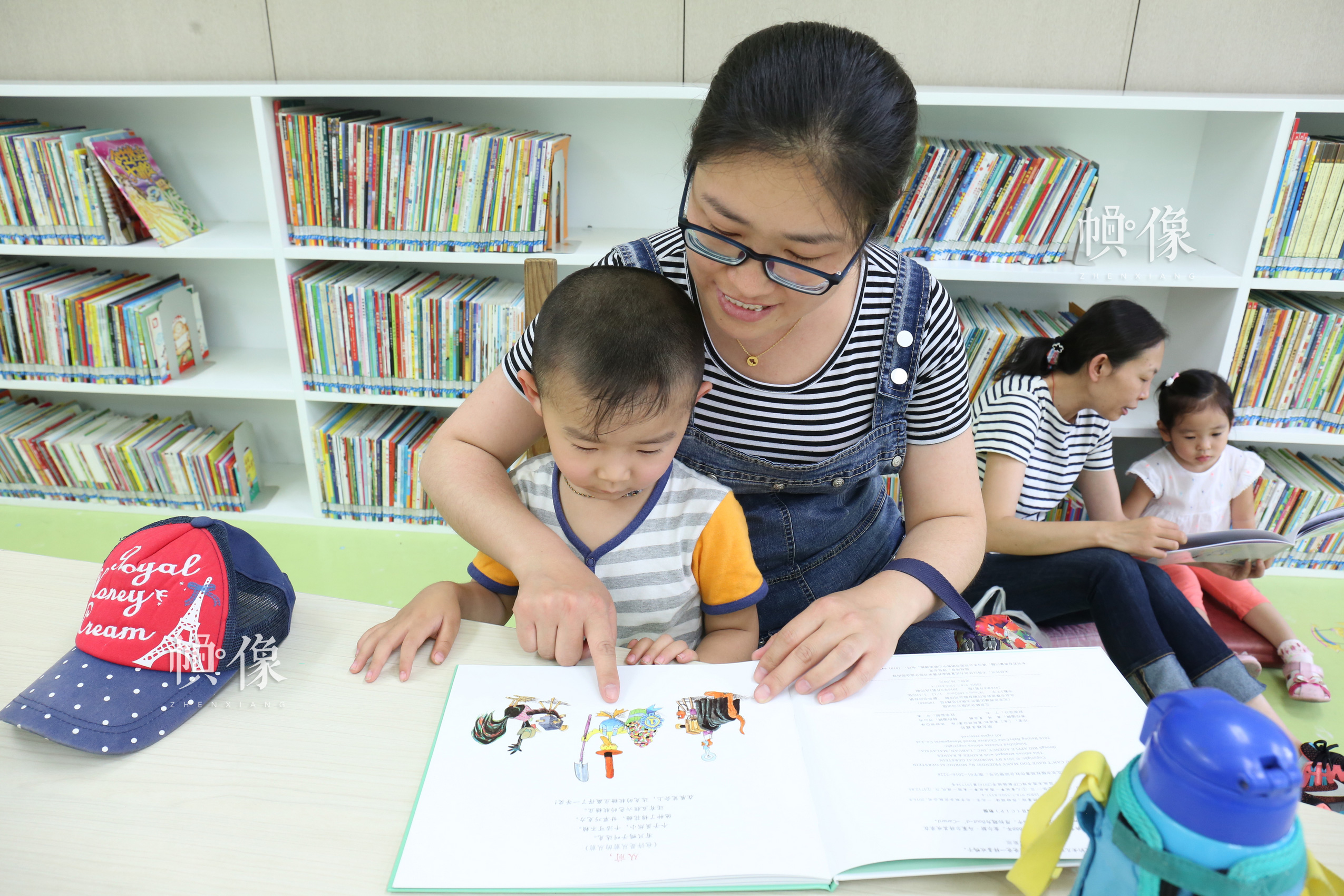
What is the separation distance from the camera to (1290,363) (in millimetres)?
2252

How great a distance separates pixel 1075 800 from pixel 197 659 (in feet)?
2.39

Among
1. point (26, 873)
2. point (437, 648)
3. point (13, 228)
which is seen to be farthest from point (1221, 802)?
point (13, 228)

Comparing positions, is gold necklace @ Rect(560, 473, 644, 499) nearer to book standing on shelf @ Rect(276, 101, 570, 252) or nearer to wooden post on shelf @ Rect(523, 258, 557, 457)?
wooden post on shelf @ Rect(523, 258, 557, 457)

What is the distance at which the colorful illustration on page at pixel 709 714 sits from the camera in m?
0.73

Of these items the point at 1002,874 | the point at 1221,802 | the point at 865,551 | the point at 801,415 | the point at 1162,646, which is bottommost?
the point at 1162,646

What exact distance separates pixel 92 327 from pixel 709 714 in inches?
96.3

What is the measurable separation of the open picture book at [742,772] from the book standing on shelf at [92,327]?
2140 millimetres

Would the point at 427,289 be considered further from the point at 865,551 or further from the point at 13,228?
the point at 865,551

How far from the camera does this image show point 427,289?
7.79 feet

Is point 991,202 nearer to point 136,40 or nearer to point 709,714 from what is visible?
point 709,714

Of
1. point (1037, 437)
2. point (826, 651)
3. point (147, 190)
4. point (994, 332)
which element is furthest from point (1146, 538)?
point (147, 190)

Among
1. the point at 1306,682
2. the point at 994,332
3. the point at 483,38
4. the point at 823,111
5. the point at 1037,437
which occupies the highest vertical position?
the point at 483,38

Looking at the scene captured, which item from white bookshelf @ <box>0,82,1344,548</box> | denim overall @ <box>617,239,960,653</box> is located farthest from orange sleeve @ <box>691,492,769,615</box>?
white bookshelf @ <box>0,82,1344,548</box>

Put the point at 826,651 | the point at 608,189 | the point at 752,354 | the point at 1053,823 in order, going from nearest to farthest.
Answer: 1. the point at 1053,823
2. the point at 826,651
3. the point at 752,354
4. the point at 608,189
